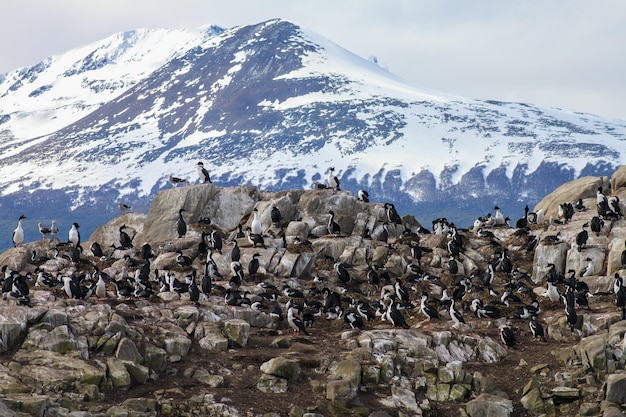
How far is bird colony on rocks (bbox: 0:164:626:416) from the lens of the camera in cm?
2928

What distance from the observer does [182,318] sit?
35.0m

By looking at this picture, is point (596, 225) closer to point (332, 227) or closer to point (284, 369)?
point (332, 227)

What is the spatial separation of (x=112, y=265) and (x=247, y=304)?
43.4 feet

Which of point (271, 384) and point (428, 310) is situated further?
point (428, 310)

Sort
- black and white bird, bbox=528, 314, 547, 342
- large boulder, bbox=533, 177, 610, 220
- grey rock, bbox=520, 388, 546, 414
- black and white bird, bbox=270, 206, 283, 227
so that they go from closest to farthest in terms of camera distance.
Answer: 1. grey rock, bbox=520, 388, 546, 414
2. black and white bird, bbox=528, 314, 547, 342
3. black and white bird, bbox=270, 206, 283, 227
4. large boulder, bbox=533, 177, 610, 220

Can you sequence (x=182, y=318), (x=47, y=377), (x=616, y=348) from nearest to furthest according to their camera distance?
(x=47, y=377)
(x=616, y=348)
(x=182, y=318)

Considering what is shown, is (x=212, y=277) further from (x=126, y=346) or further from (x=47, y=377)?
(x=47, y=377)

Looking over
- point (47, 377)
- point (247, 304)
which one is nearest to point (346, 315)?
point (247, 304)

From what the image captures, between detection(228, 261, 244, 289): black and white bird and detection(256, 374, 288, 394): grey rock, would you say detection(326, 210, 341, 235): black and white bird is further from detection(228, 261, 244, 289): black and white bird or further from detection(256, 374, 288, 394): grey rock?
detection(256, 374, 288, 394): grey rock

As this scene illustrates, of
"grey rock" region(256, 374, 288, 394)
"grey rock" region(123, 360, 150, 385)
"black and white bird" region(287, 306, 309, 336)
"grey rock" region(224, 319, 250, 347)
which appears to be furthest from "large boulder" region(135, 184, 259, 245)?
"grey rock" region(256, 374, 288, 394)

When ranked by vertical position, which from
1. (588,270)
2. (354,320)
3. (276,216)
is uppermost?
(276,216)

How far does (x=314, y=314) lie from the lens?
1575 inches

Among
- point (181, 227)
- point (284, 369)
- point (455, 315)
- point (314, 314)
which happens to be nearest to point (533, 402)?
point (455, 315)

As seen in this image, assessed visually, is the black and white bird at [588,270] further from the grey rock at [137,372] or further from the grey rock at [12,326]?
the grey rock at [12,326]
